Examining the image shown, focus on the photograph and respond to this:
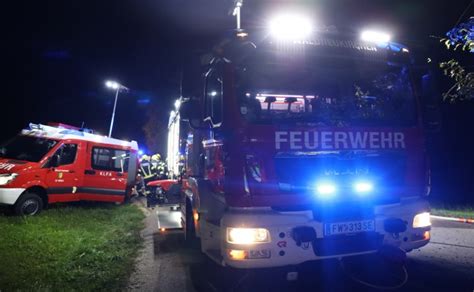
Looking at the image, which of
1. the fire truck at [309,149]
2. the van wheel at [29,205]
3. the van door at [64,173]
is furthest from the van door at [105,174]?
the fire truck at [309,149]

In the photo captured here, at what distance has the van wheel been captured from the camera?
8.91 meters

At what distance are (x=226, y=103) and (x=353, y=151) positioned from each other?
1.49m

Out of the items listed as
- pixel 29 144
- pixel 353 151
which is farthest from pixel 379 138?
pixel 29 144

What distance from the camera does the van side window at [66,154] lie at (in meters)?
10.1

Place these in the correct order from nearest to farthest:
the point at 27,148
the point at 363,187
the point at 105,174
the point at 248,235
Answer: the point at 248,235, the point at 363,187, the point at 27,148, the point at 105,174

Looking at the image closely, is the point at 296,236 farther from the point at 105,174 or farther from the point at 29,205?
the point at 105,174

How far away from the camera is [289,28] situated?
157 inches

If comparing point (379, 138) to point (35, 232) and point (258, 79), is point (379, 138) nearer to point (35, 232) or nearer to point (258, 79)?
point (258, 79)

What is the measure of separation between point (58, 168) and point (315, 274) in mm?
8299

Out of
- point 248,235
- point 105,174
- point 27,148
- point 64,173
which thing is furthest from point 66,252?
point 105,174

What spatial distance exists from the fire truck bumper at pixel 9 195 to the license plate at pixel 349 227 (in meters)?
8.22

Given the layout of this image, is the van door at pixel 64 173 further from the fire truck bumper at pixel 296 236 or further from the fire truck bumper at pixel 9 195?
the fire truck bumper at pixel 296 236

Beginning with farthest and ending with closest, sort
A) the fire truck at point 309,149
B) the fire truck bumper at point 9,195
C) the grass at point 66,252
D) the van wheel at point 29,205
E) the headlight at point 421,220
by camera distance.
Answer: the van wheel at point 29,205 < the fire truck bumper at point 9,195 < the grass at point 66,252 < the headlight at point 421,220 < the fire truck at point 309,149

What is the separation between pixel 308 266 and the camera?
3732mm
